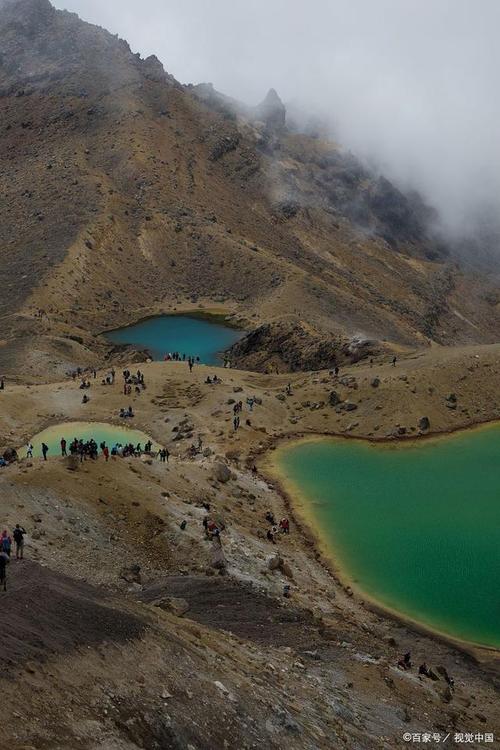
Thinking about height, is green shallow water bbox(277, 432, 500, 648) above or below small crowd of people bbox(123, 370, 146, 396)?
below

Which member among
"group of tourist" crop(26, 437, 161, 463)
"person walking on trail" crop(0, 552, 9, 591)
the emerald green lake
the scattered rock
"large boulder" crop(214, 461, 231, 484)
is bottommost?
"person walking on trail" crop(0, 552, 9, 591)

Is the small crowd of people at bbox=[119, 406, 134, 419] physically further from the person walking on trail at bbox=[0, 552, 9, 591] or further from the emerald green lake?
the person walking on trail at bbox=[0, 552, 9, 591]

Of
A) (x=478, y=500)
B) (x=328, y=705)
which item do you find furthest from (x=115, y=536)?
(x=478, y=500)

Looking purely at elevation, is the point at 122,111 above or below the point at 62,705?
above

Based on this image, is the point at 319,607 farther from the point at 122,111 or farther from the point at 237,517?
the point at 122,111

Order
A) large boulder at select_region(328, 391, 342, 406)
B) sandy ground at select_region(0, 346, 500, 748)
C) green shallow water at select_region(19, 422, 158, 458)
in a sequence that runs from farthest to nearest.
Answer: large boulder at select_region(328, 391, 342, 406)
green shallow water at select_region(19, 422, 158, 458)
sandy ground at select_region(0, 346, 500, 748)

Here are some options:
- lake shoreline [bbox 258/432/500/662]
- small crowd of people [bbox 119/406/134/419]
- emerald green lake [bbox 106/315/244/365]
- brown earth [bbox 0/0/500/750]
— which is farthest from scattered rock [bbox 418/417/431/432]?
emerald green lake [bbox 106/315/244/365]

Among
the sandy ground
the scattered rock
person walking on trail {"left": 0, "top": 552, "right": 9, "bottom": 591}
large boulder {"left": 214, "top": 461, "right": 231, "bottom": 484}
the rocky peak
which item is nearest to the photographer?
the sandy ground
